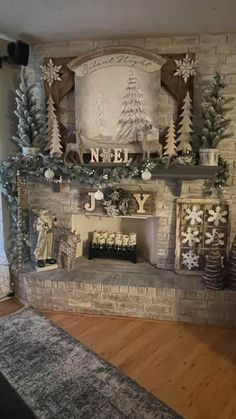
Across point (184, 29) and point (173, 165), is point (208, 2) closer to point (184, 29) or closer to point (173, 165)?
point (184, 29)

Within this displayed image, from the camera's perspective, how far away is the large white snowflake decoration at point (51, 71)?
9.30ft

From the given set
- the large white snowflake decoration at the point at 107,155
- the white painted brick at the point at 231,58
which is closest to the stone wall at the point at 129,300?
the large white snowflake decoration at the point at 107,155

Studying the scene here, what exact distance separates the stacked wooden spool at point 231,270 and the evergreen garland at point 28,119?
1994 mm

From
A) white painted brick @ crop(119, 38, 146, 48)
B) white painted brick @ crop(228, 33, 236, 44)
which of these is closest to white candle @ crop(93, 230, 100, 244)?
white painted brick @ crop(119, 38, 146, 48)

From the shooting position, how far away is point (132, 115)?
2.79 metres

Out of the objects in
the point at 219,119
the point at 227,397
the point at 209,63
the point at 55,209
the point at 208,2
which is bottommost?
the point at 227,397

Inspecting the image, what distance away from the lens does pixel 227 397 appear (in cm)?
193

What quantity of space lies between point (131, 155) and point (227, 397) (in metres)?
1.99

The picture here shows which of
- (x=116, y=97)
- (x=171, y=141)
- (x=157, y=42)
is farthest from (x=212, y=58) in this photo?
(x=116, y=97)

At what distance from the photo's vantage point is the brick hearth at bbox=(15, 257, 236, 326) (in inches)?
105

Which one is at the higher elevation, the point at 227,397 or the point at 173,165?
the point at 173,165

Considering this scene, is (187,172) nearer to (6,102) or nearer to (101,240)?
(101,240)

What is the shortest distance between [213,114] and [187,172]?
0.51 meters

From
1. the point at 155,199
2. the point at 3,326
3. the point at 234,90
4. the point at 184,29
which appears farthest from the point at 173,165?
the point at 3,326
